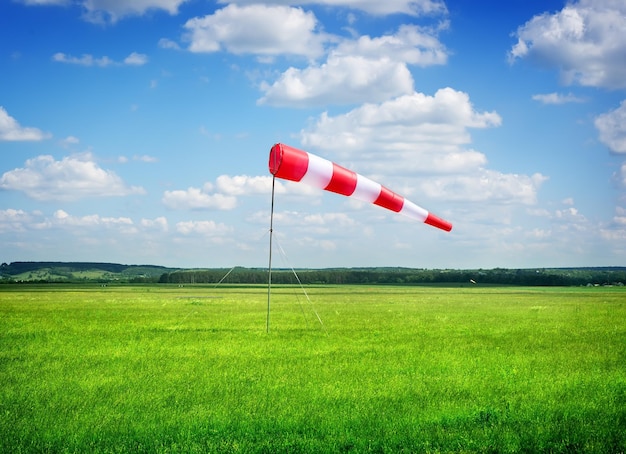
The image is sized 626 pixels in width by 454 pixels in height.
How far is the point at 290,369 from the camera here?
14516 millimetres

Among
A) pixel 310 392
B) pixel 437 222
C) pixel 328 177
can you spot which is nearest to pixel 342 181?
pixel 328 177

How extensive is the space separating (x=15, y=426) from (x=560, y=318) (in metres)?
27.1

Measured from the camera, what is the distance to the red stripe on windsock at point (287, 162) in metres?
17.5

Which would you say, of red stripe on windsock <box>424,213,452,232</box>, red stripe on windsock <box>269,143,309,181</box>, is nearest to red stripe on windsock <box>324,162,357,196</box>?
red stripe on windsock <box>269,143,309,181</box>

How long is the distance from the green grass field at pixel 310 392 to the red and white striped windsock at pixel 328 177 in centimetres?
462

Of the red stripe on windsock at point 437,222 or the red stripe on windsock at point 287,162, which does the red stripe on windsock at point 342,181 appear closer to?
the red stripe on windsock at point 287,162

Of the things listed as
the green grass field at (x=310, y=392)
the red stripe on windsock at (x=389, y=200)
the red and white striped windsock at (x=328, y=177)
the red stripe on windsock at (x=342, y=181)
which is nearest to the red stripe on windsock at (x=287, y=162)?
the red and white striped windsock at (x=328, y=177)

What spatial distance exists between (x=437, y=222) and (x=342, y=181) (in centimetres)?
501

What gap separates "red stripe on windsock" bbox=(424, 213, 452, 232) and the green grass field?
12.9 feet

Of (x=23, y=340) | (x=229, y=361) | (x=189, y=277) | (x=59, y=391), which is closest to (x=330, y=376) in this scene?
(x=229, y=361)

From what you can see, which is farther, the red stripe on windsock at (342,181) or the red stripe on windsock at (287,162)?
the red stripe on windsock at (342,181)

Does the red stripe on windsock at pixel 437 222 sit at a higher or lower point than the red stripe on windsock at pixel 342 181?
lower

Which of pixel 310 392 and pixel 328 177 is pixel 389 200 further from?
pixel 310 392

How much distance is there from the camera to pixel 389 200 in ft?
65.5
